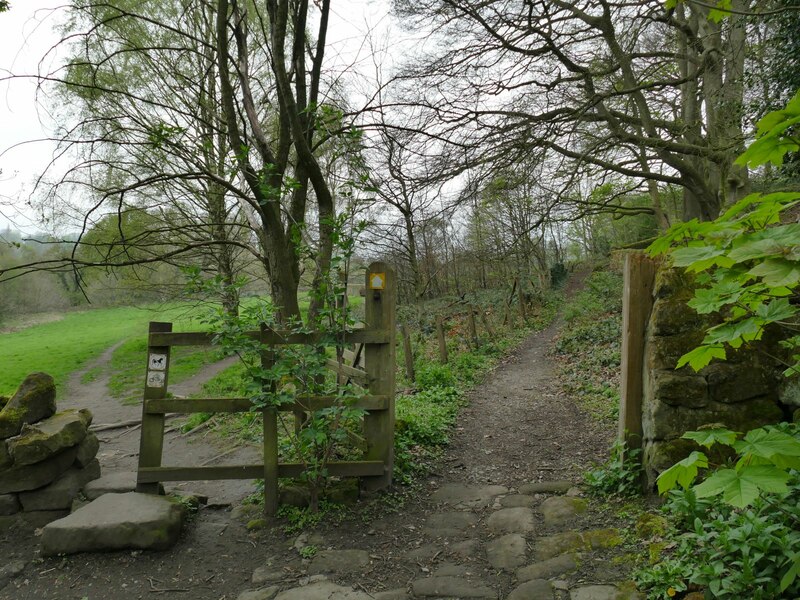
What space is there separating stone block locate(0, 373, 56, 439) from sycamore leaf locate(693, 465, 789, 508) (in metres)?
5.19

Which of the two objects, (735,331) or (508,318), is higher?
(508,318)

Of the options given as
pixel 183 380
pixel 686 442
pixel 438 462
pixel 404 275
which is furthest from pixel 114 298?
pixel 686 442

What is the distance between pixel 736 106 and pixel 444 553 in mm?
7877

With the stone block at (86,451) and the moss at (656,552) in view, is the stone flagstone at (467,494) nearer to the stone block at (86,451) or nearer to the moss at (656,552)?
the moss at (656,552)

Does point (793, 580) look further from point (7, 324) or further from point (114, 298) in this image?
point (7, 324)

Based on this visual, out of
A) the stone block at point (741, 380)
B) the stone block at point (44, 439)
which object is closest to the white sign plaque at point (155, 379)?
the stone block at point (44, 439)

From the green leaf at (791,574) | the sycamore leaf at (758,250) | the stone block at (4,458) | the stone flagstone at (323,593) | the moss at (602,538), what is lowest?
the stone flagstone at (323,593)

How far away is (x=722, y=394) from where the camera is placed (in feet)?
11.6

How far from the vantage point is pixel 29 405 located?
4.46m

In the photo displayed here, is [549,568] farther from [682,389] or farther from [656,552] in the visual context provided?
[682,389]

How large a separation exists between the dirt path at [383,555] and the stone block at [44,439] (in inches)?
25.4

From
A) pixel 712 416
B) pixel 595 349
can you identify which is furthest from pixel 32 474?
pixel 595 349

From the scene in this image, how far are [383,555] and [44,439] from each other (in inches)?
122

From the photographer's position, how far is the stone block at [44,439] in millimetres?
4137
